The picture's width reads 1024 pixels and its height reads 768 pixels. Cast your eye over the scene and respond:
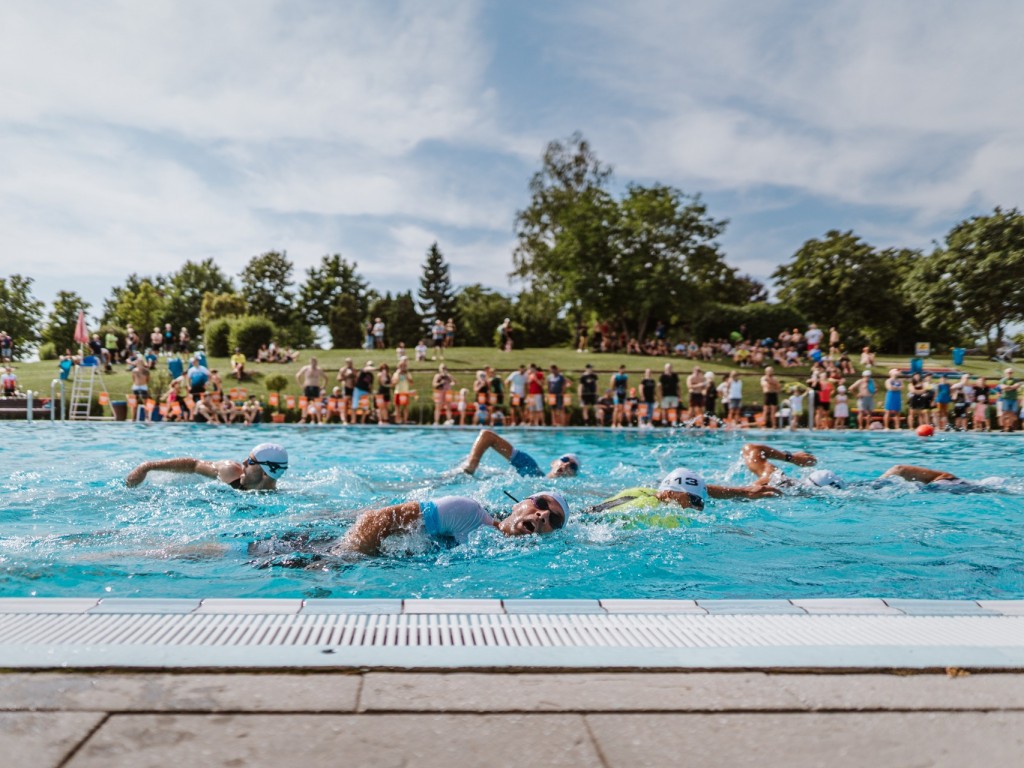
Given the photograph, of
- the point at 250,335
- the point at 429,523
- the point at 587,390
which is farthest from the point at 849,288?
the point at 429,523

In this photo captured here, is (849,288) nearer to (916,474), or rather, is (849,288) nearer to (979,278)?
(979,278)

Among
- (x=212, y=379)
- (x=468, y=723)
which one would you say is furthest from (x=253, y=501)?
(x=212, y=379)

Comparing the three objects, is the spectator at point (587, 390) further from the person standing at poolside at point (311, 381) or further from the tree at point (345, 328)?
the tree at point (345, 328)

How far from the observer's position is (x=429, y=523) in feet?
15.3

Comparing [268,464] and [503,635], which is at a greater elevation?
[268,464]

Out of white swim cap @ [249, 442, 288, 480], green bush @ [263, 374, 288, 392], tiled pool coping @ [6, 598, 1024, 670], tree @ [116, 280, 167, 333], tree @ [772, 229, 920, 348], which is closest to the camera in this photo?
tiled pool coping @ [6, 598, 1024, 670]

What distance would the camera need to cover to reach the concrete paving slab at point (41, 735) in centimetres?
172

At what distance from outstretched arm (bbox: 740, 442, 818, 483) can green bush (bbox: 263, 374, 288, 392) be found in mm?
16870

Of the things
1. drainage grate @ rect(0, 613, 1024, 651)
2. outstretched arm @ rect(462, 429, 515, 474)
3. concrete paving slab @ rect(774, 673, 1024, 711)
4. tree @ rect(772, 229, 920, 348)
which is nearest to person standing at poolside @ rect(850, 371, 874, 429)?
outstretched arm @ rect(462, 429, 515, 474)

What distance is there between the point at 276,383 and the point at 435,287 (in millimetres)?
37874

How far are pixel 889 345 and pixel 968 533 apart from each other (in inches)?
1557

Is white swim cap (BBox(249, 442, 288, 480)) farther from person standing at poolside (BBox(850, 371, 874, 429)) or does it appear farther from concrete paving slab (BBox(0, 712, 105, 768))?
person standing at poolside (BBox(850, 371, 874, 429))

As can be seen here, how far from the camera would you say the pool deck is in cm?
183

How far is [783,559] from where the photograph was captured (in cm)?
538
